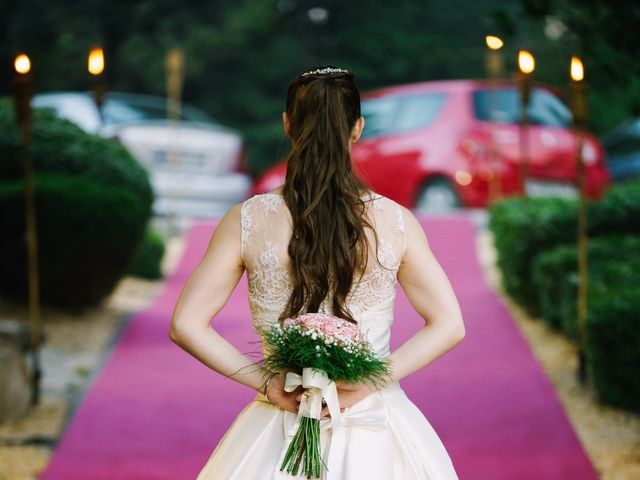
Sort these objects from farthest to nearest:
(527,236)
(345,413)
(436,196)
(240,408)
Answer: (436,196) → (527,236) → (240,408) → (345,413)

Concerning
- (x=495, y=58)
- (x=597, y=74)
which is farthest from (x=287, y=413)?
(x=495, y=58)

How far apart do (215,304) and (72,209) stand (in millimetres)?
6933

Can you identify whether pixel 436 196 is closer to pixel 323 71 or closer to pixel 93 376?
pixel 93 376

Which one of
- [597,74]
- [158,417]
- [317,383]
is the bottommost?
[158,417]

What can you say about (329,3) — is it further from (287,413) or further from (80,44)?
(287,413)

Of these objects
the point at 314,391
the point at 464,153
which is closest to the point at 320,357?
the point at 314,391

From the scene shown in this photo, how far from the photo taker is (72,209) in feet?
32.0

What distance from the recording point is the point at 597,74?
28.2 ft

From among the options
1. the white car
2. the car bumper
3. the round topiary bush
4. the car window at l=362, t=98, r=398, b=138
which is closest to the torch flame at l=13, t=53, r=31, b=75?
the round topiary bush

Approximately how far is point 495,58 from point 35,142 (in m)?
6.88

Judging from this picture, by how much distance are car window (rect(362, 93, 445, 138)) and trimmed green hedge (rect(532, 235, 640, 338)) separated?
584cm

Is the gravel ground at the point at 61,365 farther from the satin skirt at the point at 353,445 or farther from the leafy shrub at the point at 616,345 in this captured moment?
the satin skirt at the point at 353,445

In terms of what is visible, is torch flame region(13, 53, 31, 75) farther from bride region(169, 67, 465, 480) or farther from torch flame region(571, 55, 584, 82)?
bride region(169, 67, 465, 480)

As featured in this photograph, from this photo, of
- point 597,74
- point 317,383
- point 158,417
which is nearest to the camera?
point 317,383
